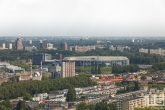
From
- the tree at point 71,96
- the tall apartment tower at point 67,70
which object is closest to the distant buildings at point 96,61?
the tall apartment tower at point 67,70

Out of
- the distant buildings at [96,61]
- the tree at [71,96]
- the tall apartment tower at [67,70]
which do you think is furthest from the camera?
the distant buildings at [96,61]

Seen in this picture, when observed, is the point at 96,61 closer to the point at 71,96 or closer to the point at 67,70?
the point at 67,70

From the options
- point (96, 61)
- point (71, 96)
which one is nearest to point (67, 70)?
point (71, 96)

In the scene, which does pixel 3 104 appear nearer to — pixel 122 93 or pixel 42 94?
pixel 42 94

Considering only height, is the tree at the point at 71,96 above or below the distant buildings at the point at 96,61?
above

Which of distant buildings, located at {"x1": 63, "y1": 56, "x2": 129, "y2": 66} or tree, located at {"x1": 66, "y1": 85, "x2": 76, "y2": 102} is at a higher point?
tree, located at {"x1": 66, "y1": 85, "x2": 76, "y2": 102}

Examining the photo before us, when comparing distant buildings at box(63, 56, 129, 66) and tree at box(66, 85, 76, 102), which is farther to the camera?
distant buildings at box(63, 56, 129, 66)

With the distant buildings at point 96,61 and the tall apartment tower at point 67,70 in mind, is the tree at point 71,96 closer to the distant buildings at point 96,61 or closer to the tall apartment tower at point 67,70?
the tall apartment tower at point 67,70

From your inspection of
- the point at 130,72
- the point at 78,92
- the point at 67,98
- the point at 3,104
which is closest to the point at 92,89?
the point at 78,92

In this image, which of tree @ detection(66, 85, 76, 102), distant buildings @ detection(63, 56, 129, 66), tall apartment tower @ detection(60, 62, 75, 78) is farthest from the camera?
distant buildings @ detection(63, 56, 129, 66)

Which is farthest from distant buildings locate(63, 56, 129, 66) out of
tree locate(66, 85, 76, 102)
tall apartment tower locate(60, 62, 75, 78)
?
tree locate(66, 85, 76, 102)

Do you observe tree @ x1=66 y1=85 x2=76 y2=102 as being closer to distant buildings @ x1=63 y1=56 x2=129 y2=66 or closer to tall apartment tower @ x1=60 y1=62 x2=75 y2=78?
tall apartment tower @ x1=60 y1=62 x2=75 y2=78

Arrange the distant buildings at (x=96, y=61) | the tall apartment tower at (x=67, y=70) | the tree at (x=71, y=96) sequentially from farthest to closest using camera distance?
the distant buildings at (x=96, y=61) → the tall apartment tower at (x=67, y=70) → the tree at (x=71, y=96)
